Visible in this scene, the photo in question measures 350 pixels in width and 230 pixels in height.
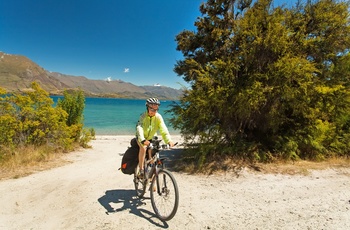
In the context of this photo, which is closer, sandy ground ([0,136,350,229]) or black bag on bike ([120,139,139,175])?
sandy ground ([0,136,350,229])

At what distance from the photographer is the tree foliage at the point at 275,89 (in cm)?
740

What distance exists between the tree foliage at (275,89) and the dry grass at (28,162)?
199 inches

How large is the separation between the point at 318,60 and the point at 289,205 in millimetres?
6342

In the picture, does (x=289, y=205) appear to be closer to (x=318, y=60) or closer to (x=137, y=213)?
(x=137, y=213)

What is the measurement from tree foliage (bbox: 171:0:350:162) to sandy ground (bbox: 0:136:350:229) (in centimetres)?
142

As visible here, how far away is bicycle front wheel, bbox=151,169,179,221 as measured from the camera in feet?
14.1

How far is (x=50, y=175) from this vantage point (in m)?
7.35

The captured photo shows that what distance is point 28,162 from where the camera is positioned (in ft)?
27.3

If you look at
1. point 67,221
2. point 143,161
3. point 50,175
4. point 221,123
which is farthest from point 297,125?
point 50,175

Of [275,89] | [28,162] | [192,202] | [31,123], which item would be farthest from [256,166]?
[31,123]

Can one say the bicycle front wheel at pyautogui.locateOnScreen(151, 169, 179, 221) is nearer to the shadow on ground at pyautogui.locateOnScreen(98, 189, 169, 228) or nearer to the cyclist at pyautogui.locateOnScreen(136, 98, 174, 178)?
the shadow on ground at pyautogui.locateOnScreen(98, 189, 169, 228)

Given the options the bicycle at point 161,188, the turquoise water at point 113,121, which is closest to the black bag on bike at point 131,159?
the bicycle at point 161,188

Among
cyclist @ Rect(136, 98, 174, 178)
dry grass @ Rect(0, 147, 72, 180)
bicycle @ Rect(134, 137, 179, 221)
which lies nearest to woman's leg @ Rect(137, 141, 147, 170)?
cyclist @ Rect(136, 98, 174, 178)

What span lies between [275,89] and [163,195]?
5119 mm
